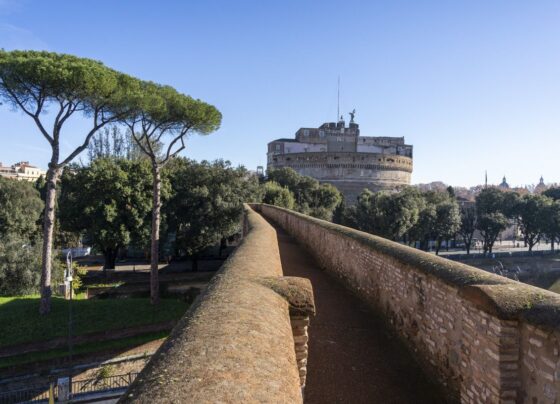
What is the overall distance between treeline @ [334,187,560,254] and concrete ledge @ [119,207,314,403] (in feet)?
81.0

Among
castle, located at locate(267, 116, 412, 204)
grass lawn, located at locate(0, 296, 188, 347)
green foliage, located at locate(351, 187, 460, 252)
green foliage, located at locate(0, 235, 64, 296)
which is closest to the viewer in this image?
grass lawn, located at locate(0, 296, 188, 347)

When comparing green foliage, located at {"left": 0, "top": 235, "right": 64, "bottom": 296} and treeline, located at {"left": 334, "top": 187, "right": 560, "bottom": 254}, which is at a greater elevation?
treeline, located at {"left": 334, "top": 187, "right": 560, "bottom": 254}

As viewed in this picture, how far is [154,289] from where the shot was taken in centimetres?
1528

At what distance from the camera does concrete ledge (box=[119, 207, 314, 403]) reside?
1431 millimetres

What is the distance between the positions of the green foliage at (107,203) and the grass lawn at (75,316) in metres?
4.65

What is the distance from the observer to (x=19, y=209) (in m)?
25.6

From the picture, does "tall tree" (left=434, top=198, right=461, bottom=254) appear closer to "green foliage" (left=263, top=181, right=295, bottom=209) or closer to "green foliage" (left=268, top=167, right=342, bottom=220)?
"green foliage" (left=268, top=167, right=342, bottom=220)

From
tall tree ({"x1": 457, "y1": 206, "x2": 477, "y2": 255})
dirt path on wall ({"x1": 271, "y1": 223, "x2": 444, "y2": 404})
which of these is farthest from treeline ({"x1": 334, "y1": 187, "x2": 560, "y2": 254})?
dirt path on wall ({"x1": 271, "y1": 223, "x2": 444, "y2": 404})

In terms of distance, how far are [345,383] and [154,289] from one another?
1305cm

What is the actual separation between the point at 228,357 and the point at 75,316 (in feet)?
44.8

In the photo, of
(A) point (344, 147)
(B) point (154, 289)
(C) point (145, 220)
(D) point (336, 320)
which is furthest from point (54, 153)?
(A) point (344, 147)

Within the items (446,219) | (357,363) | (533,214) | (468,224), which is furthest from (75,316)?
(533,214)

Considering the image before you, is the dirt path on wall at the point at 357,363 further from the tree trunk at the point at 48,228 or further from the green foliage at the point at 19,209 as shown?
the green foliage at the point at 19,209

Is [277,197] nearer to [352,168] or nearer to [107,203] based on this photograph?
[107,203]
